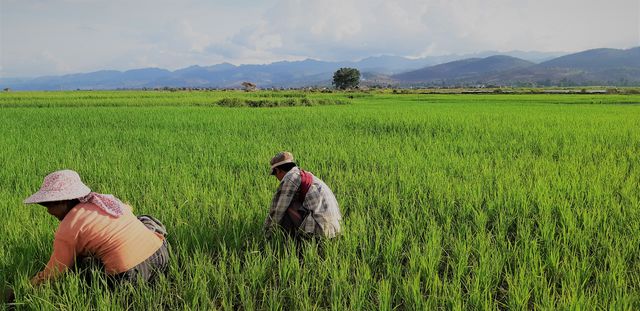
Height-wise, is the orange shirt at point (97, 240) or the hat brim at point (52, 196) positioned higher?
the hat brim at point (52, 196)

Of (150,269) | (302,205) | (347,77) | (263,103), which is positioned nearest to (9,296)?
(150,269)

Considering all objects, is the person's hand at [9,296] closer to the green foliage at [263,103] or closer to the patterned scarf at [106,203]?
the patterned scarf at [106,203]

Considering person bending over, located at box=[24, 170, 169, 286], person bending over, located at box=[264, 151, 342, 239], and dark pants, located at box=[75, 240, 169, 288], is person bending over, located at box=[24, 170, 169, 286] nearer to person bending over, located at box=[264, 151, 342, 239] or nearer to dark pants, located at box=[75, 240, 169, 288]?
dark pants, located at box=[75, 240, 169, 288]

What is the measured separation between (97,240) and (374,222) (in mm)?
→ 1992

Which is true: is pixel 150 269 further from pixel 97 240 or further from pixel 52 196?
pixel 52 196

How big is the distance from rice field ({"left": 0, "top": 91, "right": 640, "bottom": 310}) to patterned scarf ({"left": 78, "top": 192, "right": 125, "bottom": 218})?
14.6 inches

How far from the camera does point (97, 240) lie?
2.19 m

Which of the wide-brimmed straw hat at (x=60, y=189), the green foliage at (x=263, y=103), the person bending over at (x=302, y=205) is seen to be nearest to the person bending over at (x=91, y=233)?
the wide-brimmed straw hat at (x=60, y=189)

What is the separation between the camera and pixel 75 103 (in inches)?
783

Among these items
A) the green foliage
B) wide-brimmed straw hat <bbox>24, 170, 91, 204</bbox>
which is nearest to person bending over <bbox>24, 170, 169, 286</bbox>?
wide-brimmed straw hat <bbox>24, 170, 91, 204</bbox>

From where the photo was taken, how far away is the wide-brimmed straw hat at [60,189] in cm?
206

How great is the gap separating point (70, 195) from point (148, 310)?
0.67 m

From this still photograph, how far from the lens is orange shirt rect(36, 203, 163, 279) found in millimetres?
2146

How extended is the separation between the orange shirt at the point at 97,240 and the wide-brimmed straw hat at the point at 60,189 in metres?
0.11
